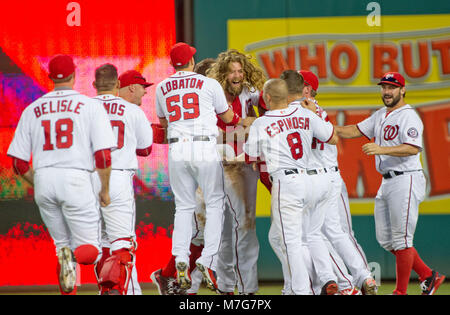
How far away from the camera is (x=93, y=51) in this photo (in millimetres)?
7531

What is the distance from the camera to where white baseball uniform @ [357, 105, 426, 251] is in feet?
20.4

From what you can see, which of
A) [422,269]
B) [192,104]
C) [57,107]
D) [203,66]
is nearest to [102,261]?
[57,107]

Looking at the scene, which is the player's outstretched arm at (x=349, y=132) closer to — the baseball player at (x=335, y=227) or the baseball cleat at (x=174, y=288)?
the baseball player at (x=335, y=227)

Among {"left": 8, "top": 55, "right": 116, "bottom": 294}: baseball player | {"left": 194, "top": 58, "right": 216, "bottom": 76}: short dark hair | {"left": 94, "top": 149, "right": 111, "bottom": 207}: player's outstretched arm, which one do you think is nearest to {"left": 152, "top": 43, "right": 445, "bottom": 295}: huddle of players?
{"left": 194, "top": 58, "right": 216, "bottom": 76}: short dark hair

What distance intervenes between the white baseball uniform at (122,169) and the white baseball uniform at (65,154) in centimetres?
35

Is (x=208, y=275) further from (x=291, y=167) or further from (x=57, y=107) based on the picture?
(x=57, y=107)

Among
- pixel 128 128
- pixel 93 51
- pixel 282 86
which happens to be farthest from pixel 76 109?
pixel 93 51

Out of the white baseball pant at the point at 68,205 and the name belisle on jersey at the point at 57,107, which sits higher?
the name belisle on jersey at the point at 57,107

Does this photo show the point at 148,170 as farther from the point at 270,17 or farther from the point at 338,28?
the point at 338,28

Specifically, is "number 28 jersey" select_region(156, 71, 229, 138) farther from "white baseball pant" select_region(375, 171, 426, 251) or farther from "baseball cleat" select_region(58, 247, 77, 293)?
"white baseball pant" select_region(375, 171, 426, 251)

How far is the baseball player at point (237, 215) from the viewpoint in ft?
20.8

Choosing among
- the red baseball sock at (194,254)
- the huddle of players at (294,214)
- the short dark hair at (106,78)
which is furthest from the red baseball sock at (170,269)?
the short dark hair at (106,78)

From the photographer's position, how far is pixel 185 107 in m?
6.08

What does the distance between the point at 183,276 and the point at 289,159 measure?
54.5 inches
